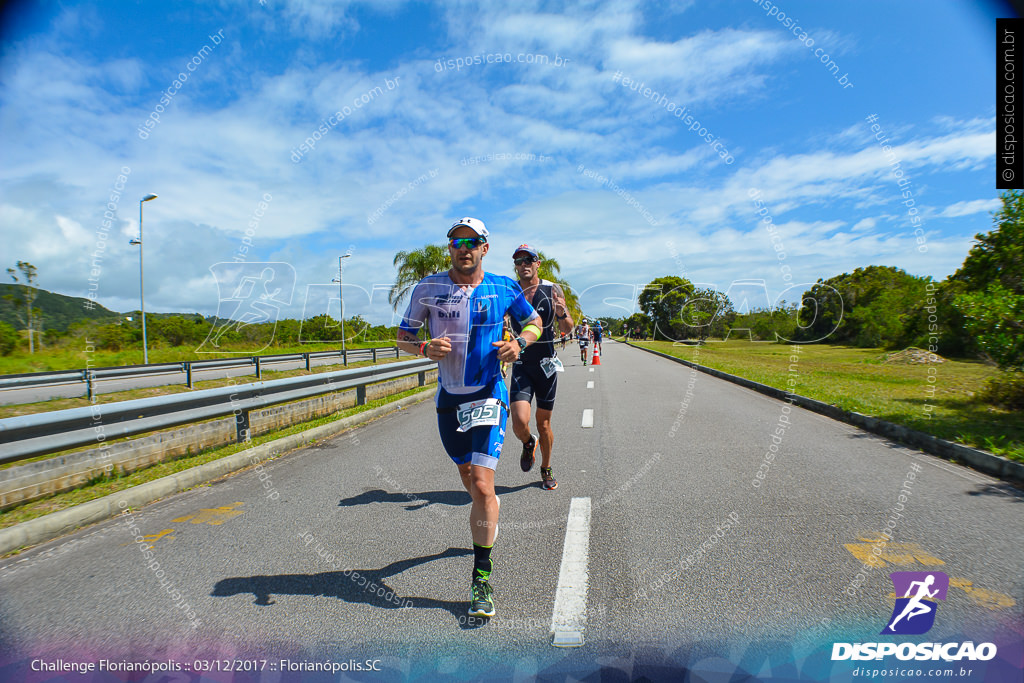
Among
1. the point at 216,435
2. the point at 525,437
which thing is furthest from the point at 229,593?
the point at 216,435

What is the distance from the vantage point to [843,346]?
4769cm

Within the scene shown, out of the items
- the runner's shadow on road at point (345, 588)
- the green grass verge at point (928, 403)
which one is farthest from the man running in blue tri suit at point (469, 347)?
the green grass verge at point (928, 403)

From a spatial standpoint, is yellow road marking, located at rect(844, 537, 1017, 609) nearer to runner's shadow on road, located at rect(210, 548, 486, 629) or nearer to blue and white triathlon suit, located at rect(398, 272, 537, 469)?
blue and white triathlon suit, located at rect(398, 272, 537, 469)

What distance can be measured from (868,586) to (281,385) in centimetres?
755

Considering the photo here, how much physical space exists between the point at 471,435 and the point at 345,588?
119 cm

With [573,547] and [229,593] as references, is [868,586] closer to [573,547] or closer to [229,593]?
[573,547]

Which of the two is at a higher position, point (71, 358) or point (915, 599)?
point (915, 599)

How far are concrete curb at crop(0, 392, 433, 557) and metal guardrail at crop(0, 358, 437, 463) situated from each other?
0.66m

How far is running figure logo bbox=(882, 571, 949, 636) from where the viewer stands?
2.72 m

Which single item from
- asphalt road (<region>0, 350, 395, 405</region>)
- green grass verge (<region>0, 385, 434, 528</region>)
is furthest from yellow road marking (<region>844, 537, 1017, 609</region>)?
asphalt road (<region>0, 350, 395, 405</region>)

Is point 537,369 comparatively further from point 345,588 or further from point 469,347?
point 345,588

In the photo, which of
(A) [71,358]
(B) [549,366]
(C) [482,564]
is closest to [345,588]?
(C) [482,564]

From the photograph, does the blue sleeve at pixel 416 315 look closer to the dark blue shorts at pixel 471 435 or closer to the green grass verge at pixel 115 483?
the dark blue shorts at pixel 471 435

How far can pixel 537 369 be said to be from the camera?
18.2 feet
